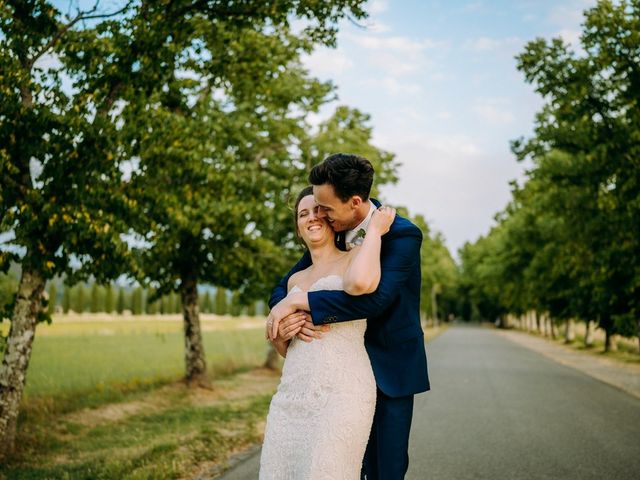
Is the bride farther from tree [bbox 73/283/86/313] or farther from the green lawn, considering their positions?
Result: tree [bbox 73/283/86/313]

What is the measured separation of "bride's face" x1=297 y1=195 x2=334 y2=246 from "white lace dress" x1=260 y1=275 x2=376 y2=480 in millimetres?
257

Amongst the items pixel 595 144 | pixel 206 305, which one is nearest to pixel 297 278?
pixel 595 144

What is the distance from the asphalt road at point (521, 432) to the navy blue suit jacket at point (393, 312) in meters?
3.73

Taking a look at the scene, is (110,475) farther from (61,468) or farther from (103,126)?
(103,126)

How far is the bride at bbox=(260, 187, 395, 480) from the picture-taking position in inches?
104

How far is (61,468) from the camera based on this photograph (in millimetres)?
6625

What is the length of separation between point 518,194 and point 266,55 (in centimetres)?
1238

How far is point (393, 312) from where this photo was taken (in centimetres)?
293

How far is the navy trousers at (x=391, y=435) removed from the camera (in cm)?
284

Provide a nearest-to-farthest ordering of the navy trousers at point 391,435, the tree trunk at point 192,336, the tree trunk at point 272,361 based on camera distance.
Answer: the navy trousers at point 391,435 → the tree trunk at point 192,336 → the tree trunk at point 272,361

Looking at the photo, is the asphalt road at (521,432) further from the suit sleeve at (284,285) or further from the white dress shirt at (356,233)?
the white dress shirt at (356,233)

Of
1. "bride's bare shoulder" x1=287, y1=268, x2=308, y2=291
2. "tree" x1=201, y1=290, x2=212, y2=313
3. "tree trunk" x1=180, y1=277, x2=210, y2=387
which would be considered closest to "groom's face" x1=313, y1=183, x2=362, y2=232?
"bride's bare shoulder" x1=287, y1=268, x2=308, y2=291

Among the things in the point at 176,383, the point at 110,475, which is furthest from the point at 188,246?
the point at 110,475

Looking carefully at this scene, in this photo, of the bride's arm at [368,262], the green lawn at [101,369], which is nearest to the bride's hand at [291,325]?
the bride's arm at [368,262]
